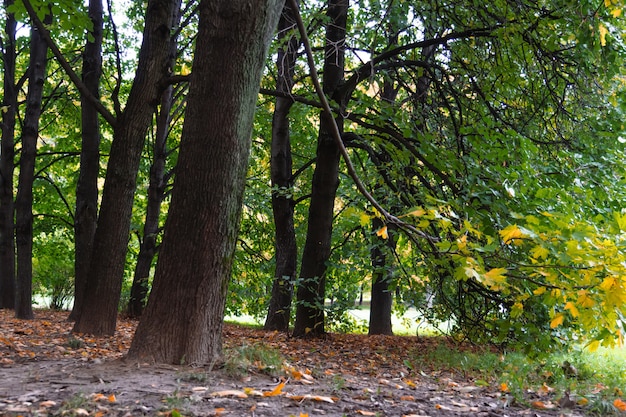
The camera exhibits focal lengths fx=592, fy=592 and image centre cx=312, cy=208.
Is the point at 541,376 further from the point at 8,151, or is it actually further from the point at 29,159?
the point at 8,151

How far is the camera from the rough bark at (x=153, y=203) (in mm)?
12703

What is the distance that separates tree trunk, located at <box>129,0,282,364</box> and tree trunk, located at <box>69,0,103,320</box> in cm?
522

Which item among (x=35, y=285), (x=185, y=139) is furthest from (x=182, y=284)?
(x=35, y=285)

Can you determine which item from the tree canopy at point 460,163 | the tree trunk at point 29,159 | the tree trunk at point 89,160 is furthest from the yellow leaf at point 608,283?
the tree trunk at point 29,159

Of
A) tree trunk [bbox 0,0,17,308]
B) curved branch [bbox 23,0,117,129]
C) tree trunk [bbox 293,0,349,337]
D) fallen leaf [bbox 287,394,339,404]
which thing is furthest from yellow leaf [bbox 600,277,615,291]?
tree trunk [bbox 0,0,17,308]

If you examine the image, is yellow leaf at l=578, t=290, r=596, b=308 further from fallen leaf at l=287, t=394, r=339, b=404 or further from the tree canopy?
fallen leaf at l=287, t=394, r=339, b=404

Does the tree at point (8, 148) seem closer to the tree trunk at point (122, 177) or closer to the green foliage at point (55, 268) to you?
the green foliage at point (55, 268)

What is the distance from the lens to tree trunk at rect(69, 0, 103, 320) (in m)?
9.61

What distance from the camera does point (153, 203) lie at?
43.5ft

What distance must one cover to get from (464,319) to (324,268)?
8.58 feet

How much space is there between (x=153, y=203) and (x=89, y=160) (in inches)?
145

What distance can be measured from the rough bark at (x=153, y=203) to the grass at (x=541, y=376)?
698cm

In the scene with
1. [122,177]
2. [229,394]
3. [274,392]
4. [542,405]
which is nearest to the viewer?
[229,394]

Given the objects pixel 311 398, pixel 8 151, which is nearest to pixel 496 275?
A: pixel 311 398
